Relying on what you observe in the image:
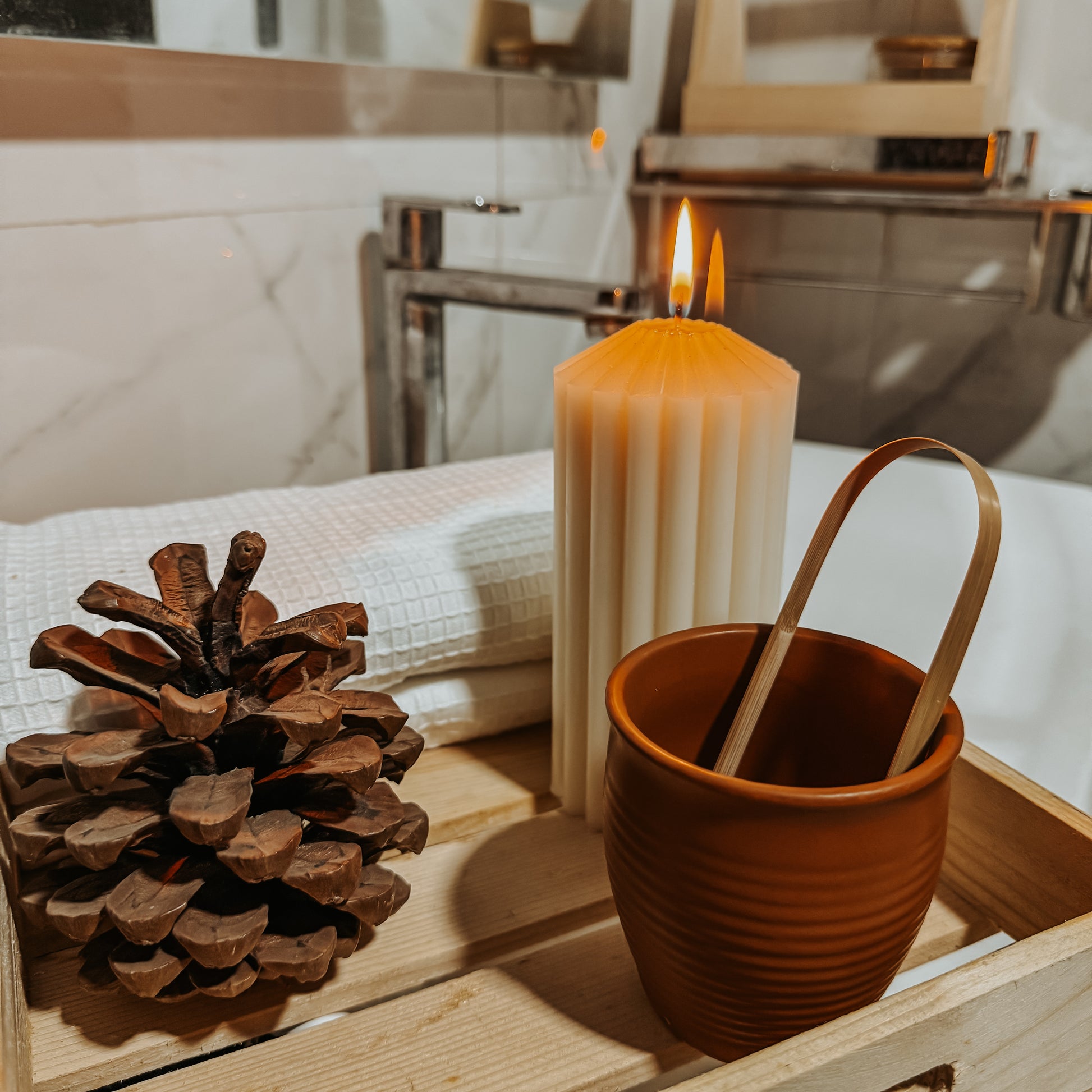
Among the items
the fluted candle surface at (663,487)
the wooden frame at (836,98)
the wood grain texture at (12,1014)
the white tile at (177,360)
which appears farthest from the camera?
the wooden frame at (836,98)

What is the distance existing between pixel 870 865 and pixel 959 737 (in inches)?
1.9

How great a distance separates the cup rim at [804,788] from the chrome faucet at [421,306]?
1.02 feet

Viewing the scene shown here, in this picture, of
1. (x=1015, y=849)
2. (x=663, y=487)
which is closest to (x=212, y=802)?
(x=663, y=487)

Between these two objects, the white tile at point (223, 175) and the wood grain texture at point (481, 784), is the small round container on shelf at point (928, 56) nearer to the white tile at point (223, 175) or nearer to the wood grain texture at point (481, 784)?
the white tile at point (223, 175)

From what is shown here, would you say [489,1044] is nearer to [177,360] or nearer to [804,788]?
[804,788]

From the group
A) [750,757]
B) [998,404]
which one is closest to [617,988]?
[750,757]

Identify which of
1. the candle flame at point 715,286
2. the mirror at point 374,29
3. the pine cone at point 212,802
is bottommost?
the pine cone at point 212,802

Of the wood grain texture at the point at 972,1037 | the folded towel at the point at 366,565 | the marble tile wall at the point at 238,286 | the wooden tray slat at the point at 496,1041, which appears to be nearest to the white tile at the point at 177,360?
the marble tile wall at the point at 238,286

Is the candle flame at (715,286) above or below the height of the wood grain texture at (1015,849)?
above

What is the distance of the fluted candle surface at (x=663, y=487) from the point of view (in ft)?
1.16

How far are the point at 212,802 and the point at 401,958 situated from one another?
10 cm

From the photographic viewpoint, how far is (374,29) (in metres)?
0.64

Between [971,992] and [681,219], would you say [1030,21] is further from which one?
[971,992]

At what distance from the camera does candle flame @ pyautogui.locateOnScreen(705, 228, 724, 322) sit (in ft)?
1.27
